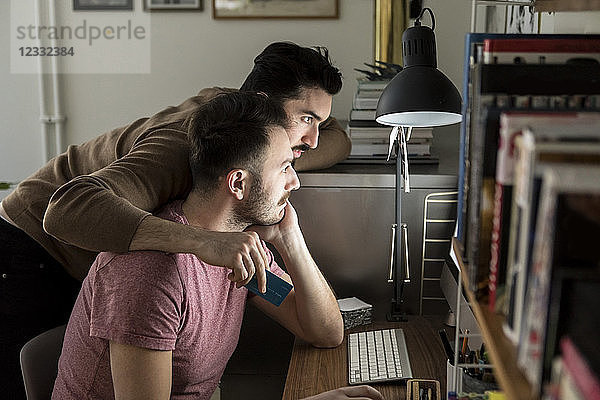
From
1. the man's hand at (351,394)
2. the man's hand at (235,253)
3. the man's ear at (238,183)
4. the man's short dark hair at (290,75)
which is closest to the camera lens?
the man's hand at (235,253)

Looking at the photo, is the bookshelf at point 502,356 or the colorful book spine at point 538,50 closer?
the bookshelf at point 502,356

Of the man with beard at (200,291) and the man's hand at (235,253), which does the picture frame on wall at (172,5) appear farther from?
the man's hand at (235,253)

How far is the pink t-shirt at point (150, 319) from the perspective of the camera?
1.39 m

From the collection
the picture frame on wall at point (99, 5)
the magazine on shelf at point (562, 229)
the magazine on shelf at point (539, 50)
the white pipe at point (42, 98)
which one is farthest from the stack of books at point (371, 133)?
the magazine on shelf at point (562, 229)

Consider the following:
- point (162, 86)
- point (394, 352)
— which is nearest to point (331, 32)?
point (162, 86)

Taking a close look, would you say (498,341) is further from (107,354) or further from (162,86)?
(162,86)

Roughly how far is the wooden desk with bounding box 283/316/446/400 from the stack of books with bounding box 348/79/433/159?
1.72 ft

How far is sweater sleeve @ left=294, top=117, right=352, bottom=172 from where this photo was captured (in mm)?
2049

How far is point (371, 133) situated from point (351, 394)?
0.92 metres

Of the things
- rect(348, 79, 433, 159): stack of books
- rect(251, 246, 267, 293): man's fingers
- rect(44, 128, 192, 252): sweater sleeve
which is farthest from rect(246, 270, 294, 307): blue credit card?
rect(348, 79, 433, 159): stack of books

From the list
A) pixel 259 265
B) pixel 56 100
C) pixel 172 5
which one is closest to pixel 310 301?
pixel 259 265

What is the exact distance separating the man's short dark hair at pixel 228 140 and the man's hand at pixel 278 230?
259mm

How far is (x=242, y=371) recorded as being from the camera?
222cm

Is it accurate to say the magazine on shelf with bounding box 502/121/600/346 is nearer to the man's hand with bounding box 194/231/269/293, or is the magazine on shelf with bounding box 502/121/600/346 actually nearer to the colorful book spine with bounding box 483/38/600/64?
the colorful book spine with bounding box 483/38/600/64
